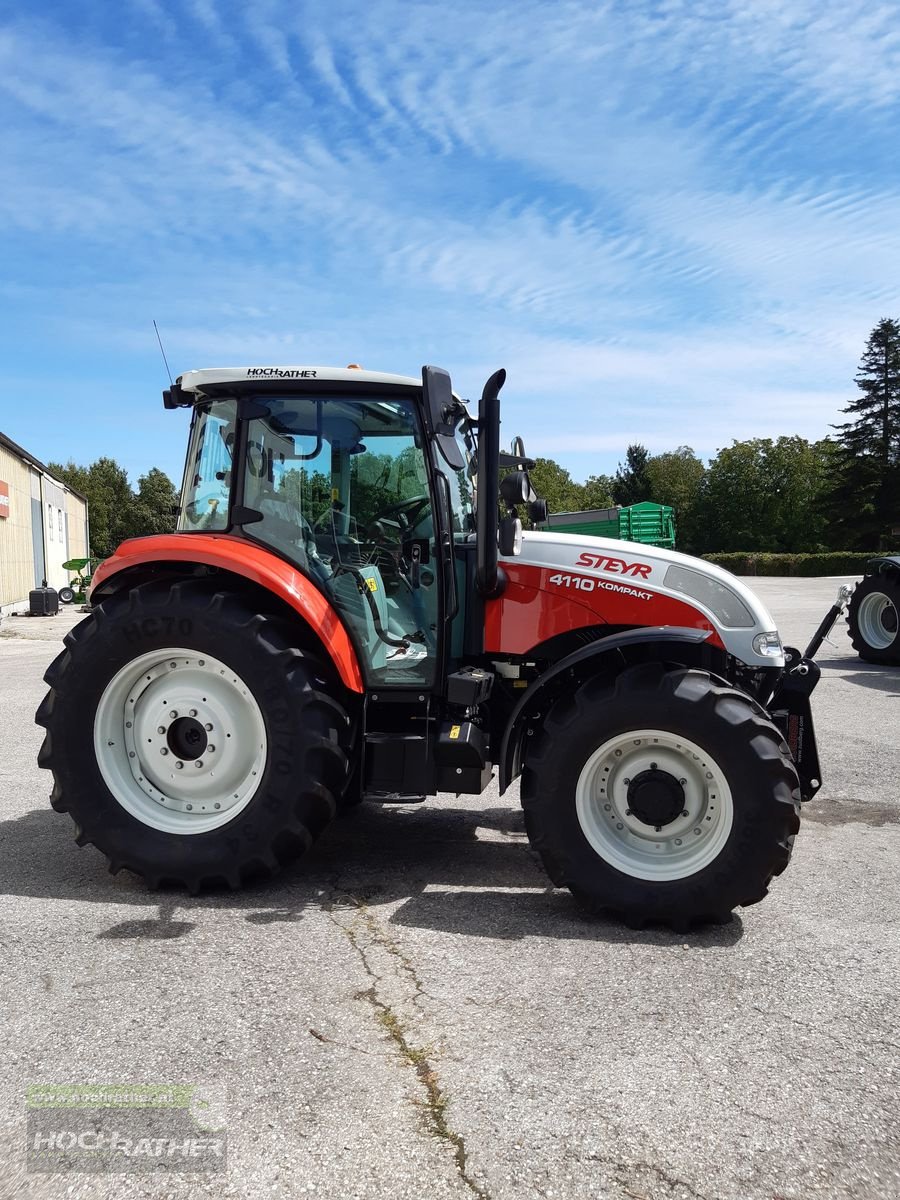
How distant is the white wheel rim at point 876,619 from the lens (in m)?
12.7

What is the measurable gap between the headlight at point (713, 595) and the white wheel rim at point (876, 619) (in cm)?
939

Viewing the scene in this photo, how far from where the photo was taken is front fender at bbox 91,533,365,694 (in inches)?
163

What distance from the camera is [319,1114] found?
256 cm

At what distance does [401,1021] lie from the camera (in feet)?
10.1

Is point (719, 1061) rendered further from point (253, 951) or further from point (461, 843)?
point (461, 843)

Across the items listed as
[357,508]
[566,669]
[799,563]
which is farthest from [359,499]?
[799,563]

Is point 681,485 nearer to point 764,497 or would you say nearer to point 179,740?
point 764,497

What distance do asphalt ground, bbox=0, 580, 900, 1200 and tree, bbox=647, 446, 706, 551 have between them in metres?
73.3

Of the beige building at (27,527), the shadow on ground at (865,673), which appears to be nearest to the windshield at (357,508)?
the shadow on ground at (865,673)

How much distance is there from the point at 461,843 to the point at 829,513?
62.0m

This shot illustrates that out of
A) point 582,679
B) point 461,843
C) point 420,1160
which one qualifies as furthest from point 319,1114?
point 461,843

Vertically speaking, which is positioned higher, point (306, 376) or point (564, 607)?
point (306, 376)

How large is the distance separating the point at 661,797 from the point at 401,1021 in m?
1.40

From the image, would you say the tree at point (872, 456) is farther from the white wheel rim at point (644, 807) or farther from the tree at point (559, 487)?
the white wheel rim at point (644, 807)
